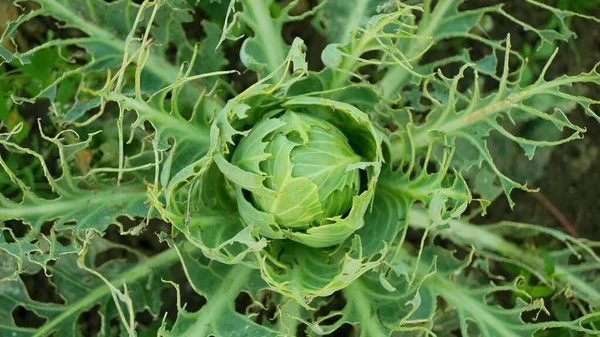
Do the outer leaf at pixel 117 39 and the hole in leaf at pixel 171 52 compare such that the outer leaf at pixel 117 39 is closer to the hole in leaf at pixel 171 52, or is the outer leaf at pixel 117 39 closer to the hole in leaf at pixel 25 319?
the hole in leaf at pixel 171 52

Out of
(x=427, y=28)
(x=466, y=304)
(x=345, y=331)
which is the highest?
(x=427, y=28)

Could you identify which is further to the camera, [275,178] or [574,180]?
[574,180]

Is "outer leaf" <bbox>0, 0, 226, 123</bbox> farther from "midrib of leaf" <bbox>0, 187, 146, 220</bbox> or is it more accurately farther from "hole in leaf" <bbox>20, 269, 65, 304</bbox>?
"hole in leaf" <bbox>20, 269, 65, 304</bbox>

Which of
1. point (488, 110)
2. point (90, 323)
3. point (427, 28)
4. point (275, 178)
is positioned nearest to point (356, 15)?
point (427, 28)

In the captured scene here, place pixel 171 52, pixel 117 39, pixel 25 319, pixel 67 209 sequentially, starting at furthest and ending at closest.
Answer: pixel 171 52 < pixel 25 319 < pixel 117 39 < pixel 67 209

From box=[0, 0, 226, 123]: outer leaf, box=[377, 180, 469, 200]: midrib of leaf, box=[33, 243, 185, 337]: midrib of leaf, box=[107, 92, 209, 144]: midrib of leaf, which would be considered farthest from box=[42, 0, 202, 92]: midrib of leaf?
box=[377, 180, 469, 200]: midrib of leaf

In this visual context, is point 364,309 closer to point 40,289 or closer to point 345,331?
point 345,331

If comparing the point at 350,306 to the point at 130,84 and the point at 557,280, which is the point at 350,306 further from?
the point at 130,84

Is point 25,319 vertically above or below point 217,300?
below

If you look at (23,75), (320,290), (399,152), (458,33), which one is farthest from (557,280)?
(23,75)
